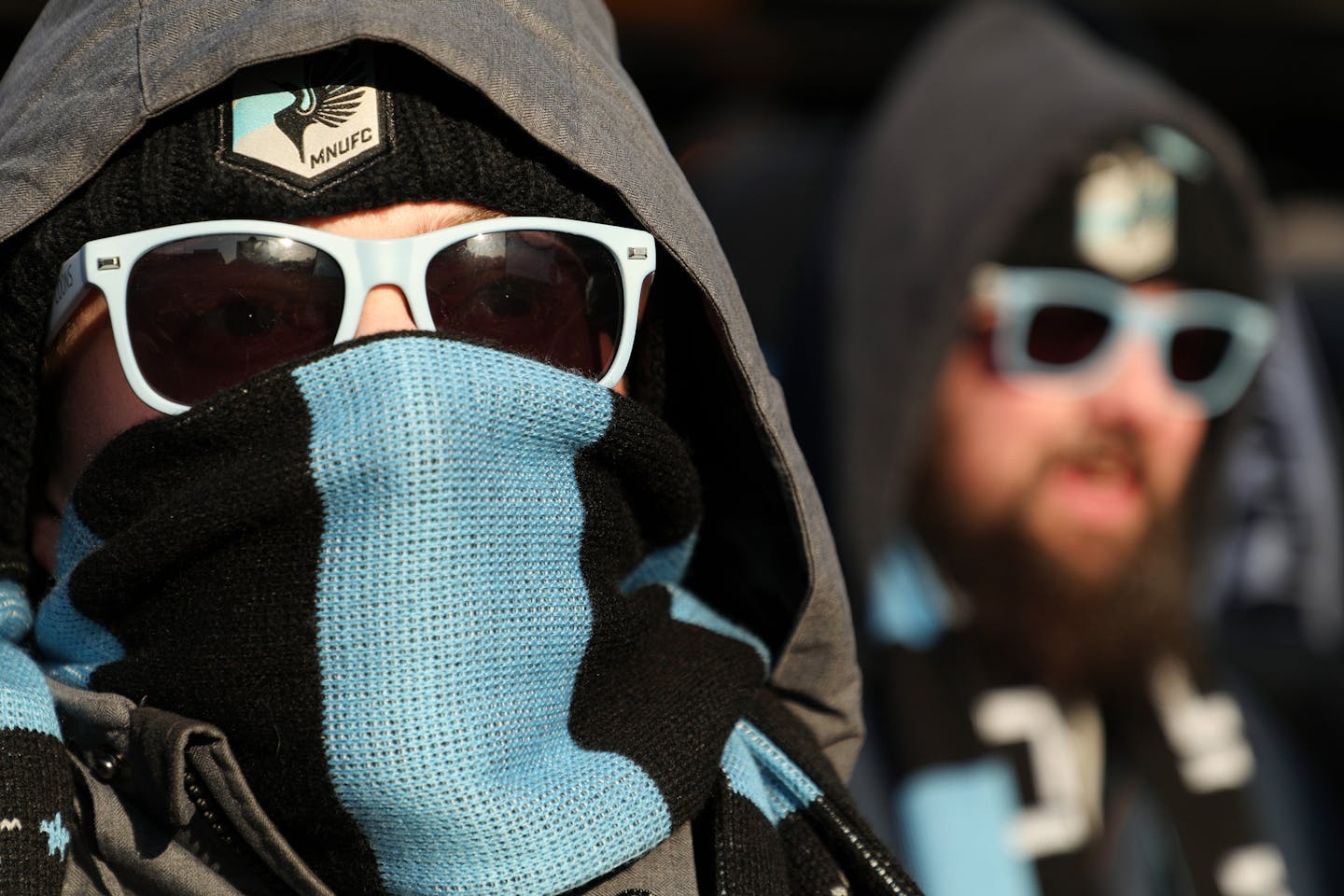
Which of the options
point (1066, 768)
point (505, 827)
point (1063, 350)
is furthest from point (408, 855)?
point (1063, 350)

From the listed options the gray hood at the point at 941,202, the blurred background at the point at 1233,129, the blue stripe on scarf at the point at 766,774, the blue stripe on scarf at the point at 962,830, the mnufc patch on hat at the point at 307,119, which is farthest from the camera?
the blurred background at the point at 1233,129

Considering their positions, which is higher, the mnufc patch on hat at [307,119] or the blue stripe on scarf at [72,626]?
the mnufc patch on hat at [307,119]

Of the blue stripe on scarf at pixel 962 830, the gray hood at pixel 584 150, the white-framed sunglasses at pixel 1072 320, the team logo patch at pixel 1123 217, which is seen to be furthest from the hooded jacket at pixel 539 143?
the team logo patch at pixel 1123 217

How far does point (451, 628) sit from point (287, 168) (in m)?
0.39

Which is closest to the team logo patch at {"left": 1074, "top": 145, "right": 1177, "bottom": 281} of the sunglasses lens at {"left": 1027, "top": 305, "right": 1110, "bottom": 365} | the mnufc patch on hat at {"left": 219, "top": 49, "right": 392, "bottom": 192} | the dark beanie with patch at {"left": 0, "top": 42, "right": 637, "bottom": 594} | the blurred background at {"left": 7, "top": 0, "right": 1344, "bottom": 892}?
the sunglasses lens at {"left": 1027, "top": 305, "right": 1110, "bottom": 365}

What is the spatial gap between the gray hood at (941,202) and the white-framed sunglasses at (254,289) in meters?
1.73

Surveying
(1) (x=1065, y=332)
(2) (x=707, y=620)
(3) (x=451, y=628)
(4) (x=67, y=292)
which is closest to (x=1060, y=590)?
(1) (x=1065, y=332)

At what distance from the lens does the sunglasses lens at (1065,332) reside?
277 cm

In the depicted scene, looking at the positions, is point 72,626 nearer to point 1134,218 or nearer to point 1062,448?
point 1062,448

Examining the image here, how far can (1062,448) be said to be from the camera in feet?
9.16

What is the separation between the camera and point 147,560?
3.38ft

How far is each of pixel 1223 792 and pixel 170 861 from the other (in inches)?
87.1

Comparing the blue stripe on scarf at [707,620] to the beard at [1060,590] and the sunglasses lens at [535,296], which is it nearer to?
the sunglasses lens at [535,296]

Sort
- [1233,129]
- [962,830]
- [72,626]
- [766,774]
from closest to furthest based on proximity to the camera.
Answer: [72,626]
[766,774]
[962,830]
[1233,129]
